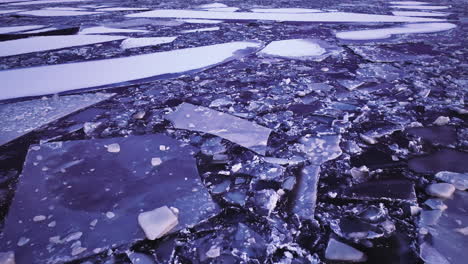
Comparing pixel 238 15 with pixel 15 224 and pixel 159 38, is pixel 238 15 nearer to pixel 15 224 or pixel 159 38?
pixel 159 38

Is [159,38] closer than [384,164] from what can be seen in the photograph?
No

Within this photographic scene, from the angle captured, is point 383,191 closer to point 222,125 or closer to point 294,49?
point 222,125

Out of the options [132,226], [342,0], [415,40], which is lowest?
[132,226]

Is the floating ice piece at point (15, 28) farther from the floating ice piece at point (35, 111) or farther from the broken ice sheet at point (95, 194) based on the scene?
the broken ice sheet at point (95, 194)

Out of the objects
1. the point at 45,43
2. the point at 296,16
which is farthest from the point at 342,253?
the point at 296,16

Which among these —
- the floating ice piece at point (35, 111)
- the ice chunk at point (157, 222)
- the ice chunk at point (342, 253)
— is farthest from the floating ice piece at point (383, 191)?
the floating ice piece at point (35, 111)

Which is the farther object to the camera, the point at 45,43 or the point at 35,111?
the point at 45,43

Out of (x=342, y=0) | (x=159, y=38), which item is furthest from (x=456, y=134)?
(x=342, y=0)
